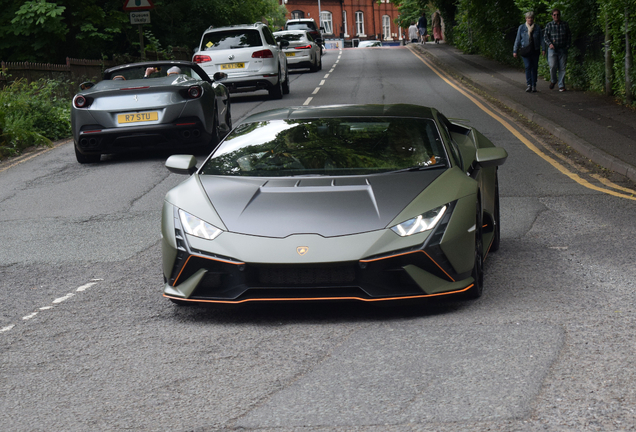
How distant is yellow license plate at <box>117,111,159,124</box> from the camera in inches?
456

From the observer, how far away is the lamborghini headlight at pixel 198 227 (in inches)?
184

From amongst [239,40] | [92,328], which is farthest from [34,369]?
[239,40]

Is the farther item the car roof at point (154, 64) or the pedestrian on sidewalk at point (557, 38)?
the pedestrian on sidewalk at point (557, 38)

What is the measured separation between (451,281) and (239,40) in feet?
58.3

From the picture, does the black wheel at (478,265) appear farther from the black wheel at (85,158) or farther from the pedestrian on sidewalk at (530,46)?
the pedestrian on sidewalk at (530,46)

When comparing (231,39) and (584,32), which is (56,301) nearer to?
(231,39)

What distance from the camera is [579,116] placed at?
14914 mm

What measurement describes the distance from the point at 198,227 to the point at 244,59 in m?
16.7

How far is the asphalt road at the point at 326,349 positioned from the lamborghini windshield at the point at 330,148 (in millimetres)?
901

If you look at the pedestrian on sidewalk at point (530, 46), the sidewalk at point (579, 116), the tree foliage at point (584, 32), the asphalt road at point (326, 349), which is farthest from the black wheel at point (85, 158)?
the pedestrian on sidewalk at point (530, 46)

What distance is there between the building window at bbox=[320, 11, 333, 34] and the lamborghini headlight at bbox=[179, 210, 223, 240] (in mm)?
93725

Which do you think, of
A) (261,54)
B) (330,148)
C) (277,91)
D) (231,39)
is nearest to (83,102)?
(330,148)

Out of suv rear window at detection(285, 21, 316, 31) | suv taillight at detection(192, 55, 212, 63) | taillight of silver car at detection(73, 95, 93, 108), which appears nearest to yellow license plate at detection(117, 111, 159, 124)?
taillight of silver car at detection(73, 95, 93, 108)

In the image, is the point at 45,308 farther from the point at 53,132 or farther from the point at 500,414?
the point at 53,132
